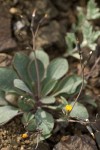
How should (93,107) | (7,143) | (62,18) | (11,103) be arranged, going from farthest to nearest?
1. (62,18)
2. (93,107)
3. (11,103)
4. (7,143)

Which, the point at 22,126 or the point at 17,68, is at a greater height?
the point at 17,68

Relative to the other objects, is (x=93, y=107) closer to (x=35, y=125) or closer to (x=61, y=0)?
(x=35, y=125)

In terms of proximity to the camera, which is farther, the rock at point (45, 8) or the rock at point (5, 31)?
the rock at point (45, 8)

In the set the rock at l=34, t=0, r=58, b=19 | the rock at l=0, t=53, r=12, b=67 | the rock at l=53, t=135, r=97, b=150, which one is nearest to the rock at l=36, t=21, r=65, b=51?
the rock at l=34, t=0, r=58, b=19

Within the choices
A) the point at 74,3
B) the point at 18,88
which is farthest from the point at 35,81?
the point at 74,3

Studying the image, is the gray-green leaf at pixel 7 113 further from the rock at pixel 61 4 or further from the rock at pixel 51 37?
the rock at pixel 61 4

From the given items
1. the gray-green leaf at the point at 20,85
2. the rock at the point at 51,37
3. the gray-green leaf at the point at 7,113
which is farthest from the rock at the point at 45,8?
the gray-green leaf at the point at 7,113

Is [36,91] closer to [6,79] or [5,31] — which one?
[6,79]
